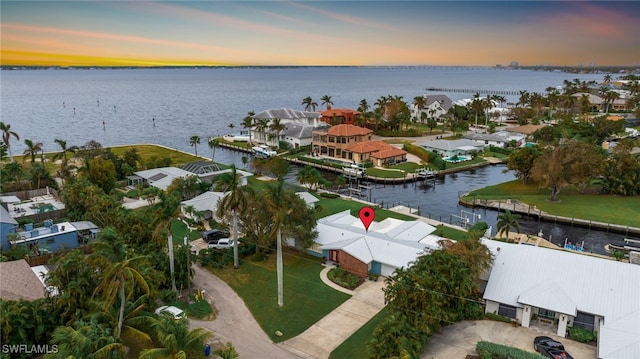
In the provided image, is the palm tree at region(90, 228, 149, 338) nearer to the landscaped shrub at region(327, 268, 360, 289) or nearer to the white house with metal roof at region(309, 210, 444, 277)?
the landscaped shrub at region(327, 268, 360, 289)

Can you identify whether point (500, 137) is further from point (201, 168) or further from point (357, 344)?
point (357, 344)

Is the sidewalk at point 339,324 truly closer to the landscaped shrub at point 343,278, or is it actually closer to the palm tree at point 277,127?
the landscaped shrub at point 343,278

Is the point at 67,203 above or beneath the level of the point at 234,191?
beneath

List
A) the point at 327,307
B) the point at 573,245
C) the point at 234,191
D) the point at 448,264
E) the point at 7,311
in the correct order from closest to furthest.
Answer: the point at 7,311
the point at 448,264
the point at 327,307
the point at 234,191
the point at 573,245

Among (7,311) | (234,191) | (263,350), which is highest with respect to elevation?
(234,191)

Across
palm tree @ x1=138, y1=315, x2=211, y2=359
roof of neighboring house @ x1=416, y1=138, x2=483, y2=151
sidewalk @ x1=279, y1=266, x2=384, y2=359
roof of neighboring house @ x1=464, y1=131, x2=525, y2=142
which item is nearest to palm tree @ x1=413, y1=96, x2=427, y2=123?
roof of neighboring house @ x1=464, y1=131, x2=525, y2=142

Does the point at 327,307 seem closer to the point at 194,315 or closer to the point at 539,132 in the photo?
the point at 194,315

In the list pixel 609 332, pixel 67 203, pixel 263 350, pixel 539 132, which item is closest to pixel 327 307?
pixel 263 350

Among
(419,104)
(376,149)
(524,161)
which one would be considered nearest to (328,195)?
(376,149)
